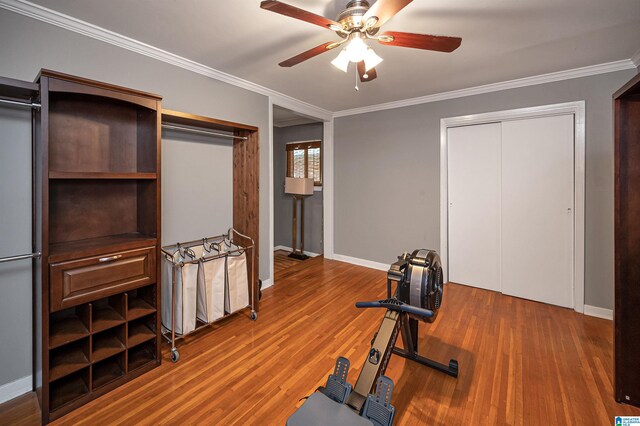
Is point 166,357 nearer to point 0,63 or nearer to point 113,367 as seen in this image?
point 113,367

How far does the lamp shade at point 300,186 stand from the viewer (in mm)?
5055

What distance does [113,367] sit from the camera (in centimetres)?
206

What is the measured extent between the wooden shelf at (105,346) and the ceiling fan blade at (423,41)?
8.79 ft

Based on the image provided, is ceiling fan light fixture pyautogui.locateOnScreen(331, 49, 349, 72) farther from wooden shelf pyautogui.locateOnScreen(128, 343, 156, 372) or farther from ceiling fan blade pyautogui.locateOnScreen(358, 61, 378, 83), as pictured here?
wooden shelf pyautogui.locateOnScreen(128, 343, 156, 372)

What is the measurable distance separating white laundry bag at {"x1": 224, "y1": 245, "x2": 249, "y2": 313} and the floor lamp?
95.9 inches

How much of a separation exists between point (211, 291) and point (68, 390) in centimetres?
107

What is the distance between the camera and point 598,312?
2973 millimetres

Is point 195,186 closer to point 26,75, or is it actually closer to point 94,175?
point 94,175

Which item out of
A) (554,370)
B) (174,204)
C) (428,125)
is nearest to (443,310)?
(554,370)

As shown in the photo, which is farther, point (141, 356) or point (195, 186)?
point (195, 186)

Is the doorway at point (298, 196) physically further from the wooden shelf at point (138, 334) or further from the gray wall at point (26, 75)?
the wooden shelf at point (138, 334)

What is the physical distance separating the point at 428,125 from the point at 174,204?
337cm

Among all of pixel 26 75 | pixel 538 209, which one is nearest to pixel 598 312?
pixel 538 209

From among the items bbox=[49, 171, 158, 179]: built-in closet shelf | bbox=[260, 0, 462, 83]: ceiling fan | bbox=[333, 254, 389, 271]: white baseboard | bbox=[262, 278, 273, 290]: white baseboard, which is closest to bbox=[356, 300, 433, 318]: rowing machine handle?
bbox=[260, 0, 462, 83]: ceiling fan
